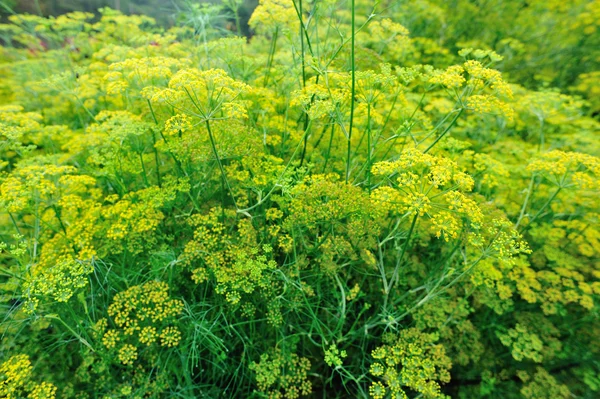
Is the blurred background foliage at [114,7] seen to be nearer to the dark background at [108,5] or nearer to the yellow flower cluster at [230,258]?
the dark background at [108,5]

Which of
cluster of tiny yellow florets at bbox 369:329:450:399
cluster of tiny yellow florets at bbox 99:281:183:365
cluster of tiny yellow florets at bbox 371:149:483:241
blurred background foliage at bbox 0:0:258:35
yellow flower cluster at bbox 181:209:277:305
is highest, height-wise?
blurred background foliage at bbox 0:0:258:35

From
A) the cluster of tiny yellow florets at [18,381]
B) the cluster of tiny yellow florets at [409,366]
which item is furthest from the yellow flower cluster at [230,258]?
the cluster of tiny yellow florets at [18,381]

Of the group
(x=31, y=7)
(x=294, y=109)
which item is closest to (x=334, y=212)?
(x=294, y=109)

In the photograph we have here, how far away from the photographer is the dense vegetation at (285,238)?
222 cm

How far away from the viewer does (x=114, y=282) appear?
2611mm

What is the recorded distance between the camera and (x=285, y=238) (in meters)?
2.43

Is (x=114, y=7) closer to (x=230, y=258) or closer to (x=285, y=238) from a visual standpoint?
(x=230, y=258)

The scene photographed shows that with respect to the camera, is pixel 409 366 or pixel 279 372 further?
pixel 279 372

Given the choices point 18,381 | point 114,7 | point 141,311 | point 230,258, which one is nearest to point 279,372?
point 230,258

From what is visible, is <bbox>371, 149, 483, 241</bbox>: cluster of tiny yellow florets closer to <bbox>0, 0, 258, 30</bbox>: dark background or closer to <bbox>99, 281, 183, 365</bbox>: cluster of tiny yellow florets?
<bbox>99, 281, 183, 365</bbox>: cluster of tiny yellow florets

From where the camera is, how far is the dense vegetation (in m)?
2.22

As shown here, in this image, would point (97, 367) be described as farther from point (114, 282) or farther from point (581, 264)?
point (581, 264)

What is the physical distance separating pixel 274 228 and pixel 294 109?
1.25m

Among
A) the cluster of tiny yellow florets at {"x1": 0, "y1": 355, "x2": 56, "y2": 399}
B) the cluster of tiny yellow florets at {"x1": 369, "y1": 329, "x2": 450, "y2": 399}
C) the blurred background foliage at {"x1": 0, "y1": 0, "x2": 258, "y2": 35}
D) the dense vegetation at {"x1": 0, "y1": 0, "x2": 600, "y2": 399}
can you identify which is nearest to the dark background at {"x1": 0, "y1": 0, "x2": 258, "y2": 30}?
the blurred background foliage at {"x1": 0, "y1": 0, "x2": 258, "y2": 35}
